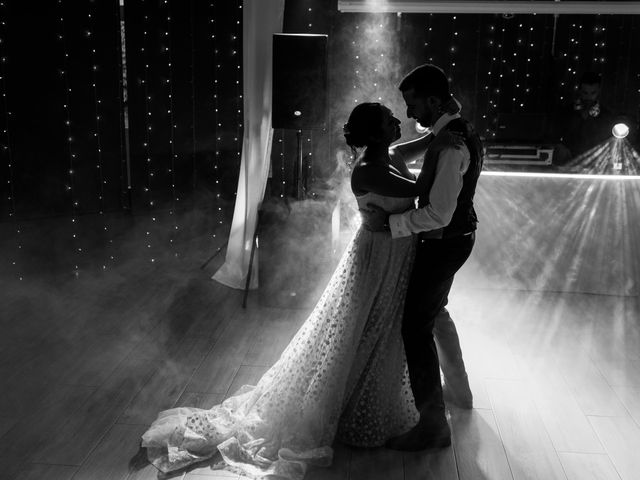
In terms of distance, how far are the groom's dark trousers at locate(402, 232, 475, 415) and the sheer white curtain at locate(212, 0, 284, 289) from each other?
201cm

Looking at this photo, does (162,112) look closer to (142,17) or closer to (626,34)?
(142,17)

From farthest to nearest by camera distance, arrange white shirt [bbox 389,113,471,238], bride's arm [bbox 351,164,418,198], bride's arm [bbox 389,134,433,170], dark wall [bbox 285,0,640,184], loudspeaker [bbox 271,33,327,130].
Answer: dark wall [bbox 285,0,640,184], loudspeaker [bbox 271,33,327,130], bride's arm [bbox 389,134,433,170], bride's arm [bbox 351,164,418,198], white shirt [bbox 389,113,471,238]

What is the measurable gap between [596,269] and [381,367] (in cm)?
264

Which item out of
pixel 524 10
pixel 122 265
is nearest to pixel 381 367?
pixel 122 265

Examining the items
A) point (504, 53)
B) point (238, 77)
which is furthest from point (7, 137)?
point (504, 53)

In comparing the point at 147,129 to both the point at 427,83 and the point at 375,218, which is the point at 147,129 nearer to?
the point at 375,218

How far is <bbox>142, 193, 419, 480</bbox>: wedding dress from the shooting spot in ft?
8.14

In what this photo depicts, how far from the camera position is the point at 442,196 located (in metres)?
2.31

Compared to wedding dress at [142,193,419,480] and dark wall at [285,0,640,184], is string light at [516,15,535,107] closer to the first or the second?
dark wall at [285,0,640,184]

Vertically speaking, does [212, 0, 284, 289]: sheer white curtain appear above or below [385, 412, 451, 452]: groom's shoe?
above

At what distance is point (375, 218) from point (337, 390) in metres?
0.64

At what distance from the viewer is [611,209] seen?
4535 millimetres

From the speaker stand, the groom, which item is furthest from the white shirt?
the speaker stand

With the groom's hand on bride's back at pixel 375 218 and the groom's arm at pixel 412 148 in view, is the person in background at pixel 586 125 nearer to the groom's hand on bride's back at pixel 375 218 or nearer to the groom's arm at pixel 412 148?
the groom's arm at pixel 412 148
